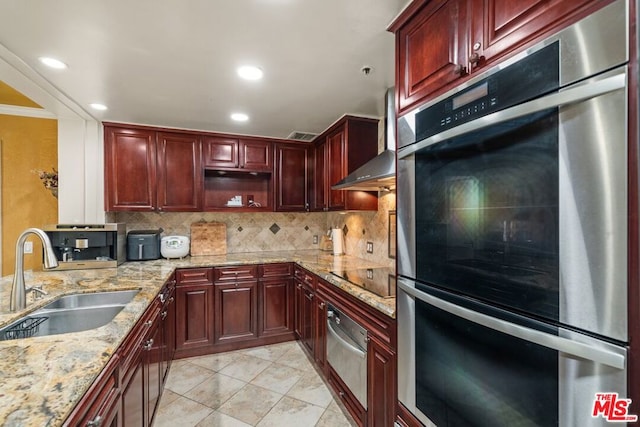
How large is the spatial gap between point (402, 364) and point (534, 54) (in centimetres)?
129

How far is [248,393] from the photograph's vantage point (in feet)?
7.62

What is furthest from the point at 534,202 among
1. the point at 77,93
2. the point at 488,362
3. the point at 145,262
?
the point at 145,262

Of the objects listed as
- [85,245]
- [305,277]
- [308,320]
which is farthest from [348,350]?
[85,245]

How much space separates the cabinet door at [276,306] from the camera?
3.14m

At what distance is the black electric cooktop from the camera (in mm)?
1802

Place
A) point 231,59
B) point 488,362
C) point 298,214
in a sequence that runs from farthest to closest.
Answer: point 298,214, point 231,59, point 488,362

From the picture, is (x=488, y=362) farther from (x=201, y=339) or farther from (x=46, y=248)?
(x=201, y=339)

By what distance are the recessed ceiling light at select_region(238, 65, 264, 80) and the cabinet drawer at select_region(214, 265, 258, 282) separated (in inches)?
73.6

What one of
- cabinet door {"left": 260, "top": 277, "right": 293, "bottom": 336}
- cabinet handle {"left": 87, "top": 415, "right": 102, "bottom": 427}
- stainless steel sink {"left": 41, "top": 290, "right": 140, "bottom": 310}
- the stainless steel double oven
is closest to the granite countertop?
stainless steel sink {"left": 41, "top": 290, "right": 140, "bottom": 310}

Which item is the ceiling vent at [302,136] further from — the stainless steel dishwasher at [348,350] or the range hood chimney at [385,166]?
the stainless steel dishwasher at [348,350]

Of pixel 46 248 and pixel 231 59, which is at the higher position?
pixel 231 59

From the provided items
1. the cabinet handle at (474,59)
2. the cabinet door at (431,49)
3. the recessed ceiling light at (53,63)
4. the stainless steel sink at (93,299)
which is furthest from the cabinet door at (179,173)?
the cabinet handle at (474,59)

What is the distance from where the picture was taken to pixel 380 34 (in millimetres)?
1530

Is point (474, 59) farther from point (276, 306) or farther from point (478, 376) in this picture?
point (276, 306)
